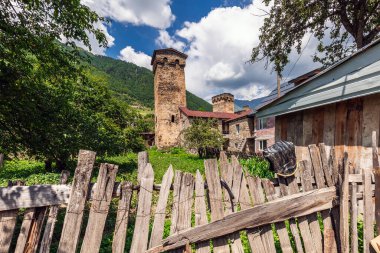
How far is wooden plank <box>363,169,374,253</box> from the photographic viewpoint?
8.85 feet

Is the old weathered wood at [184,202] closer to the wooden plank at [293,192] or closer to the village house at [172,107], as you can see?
the wooden plank at [293,192]

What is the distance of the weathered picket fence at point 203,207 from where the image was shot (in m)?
1.88

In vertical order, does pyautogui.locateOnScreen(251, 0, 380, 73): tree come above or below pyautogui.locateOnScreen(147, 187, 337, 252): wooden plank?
above

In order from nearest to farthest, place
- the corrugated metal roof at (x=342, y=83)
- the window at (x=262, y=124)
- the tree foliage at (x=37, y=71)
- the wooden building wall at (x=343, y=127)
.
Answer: the corrugated metal roof at (x=342, y=83), the wooden building wall at (x=343, y=127), the tree foliage at (x=37, y=71), the window at (x=262, y=124)

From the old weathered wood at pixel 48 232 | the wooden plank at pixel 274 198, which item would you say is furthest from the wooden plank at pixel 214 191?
the old weathered wood at pixel 48 232

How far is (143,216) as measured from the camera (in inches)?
83.5

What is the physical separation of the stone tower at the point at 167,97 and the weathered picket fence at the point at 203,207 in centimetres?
3391

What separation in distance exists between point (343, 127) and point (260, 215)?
2.98 meters

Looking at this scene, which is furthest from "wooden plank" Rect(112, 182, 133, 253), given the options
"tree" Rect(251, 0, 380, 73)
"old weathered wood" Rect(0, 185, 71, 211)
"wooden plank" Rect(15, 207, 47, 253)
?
"tree" Rect(251, 0, 380, 73)

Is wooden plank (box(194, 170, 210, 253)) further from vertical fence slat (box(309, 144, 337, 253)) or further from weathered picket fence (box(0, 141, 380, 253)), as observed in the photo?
vertical fence slat (box(309, 144, 337, 253))

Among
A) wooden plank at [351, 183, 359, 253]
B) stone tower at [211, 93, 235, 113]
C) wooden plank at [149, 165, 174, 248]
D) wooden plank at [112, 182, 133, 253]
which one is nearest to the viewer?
wooden plank at [112, 182, 133, 253]

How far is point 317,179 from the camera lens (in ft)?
8.61

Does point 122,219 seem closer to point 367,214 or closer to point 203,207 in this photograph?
point 203,207

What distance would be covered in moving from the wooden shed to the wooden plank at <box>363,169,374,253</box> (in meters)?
1.11
